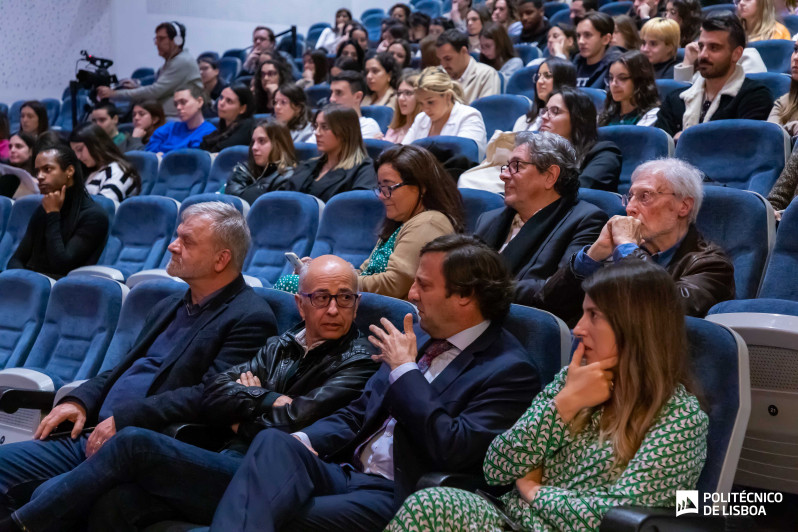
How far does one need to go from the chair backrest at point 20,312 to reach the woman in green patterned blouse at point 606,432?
2.00 m

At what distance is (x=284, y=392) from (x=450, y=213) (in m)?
0.92

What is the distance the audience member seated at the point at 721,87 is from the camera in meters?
3.56

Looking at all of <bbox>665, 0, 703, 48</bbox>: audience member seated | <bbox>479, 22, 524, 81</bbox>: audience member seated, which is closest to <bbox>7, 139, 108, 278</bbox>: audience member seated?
<bbox>479, 22, 524, 81</bbox>: audience member seated

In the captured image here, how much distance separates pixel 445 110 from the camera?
4324mm

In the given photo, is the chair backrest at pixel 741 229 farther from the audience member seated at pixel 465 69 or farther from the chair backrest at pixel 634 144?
the audience member seated at pixel 465 69

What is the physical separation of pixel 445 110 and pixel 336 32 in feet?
14.2

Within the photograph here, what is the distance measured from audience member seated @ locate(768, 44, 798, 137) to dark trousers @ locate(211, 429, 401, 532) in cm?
242

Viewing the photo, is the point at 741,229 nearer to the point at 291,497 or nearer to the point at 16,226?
the point at 291,497

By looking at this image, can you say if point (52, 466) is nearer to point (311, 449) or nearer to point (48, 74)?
point (311, 449)

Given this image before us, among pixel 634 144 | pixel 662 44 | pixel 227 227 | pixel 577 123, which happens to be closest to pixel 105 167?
pixel 227 227

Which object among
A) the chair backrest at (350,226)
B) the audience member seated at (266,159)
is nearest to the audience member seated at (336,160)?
the audience member seated at (266,159)

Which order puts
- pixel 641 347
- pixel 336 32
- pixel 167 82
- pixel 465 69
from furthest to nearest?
pixel 336 32 < pixel 167 82 < pixel 465 69 < pixel 641 347

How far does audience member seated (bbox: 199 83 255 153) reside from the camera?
17.6 feet

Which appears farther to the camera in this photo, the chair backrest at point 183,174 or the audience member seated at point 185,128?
the audience member seated at point 185,128
